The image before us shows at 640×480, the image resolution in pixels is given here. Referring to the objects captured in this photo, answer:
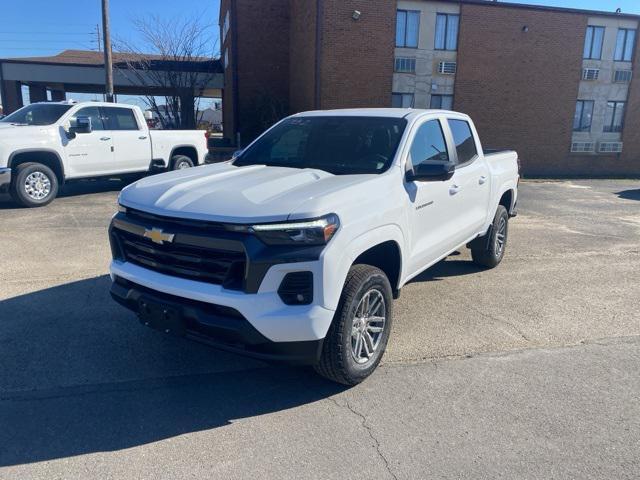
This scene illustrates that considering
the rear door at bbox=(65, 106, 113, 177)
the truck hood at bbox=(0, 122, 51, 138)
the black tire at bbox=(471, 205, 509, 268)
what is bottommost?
the black tire at bbox=(471, 205, 509, 268)

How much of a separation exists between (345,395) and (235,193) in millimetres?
1551

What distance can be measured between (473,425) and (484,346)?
1.27 metres

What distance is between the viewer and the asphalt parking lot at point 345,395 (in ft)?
9.44

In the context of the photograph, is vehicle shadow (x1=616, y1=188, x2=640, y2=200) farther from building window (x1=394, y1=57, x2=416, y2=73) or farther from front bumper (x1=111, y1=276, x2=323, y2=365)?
front bumper (x1=111, y1=276, x2=323, y2=365)

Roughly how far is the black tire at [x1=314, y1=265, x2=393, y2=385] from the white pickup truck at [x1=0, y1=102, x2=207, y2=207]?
8.24 metres

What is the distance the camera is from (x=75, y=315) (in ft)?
15.8

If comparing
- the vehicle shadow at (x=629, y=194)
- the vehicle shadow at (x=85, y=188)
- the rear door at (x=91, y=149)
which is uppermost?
the rear door at (x=91, y=149)

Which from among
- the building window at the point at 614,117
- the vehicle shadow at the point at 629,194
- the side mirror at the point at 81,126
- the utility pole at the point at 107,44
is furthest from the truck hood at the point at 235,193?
the building window at the point at 614,117

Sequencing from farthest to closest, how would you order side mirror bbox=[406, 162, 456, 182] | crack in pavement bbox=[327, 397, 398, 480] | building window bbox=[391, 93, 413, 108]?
1. building window bbox=[391, 93, 413, 108]
2. side mirror bbox=[406, 162, 456, 182]
3. crack in pavement bbox=[327, 397, 398, 480]

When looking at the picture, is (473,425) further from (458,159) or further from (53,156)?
(53,156)

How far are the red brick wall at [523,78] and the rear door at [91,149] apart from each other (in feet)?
49.7

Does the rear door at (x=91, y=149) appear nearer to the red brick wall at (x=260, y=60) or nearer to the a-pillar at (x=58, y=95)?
the red brick wall at (x=260, y=60)

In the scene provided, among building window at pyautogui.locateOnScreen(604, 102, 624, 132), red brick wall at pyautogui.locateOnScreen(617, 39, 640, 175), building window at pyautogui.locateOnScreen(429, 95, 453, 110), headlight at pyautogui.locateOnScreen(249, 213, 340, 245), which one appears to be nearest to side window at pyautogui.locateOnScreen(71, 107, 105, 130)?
headlight at pyautogui.locateOnScreen(249, 213, 340, 245)

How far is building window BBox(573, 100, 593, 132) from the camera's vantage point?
23.3 m
